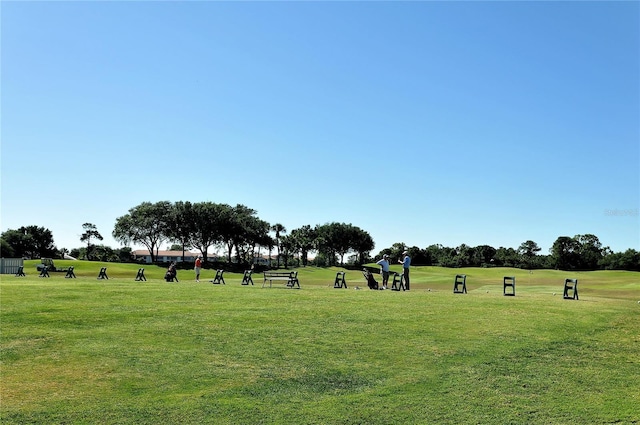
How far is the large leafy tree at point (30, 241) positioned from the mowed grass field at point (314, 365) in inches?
5521

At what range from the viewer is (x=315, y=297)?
23938 millimetres

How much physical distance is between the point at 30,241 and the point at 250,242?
68.8 meters

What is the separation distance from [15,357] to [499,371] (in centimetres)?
1161

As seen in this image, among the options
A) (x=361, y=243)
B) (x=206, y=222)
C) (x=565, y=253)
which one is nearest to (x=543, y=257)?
(x=565, y=253)

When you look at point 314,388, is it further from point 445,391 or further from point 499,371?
point 499,371

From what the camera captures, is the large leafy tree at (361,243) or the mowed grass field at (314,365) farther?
the large leafy tree at (361,243)

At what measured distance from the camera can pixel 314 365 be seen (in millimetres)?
12086

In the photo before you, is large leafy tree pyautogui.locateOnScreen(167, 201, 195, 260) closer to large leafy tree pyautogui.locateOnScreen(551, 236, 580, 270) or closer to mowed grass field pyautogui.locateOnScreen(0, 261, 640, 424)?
large leafy tree pyautogui.locateOnScreen(551, 236, 580, 270)

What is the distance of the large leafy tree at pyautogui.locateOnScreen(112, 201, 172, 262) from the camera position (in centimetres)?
11812

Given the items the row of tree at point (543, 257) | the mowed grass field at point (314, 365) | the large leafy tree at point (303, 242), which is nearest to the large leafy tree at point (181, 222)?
the large leafy tree at point (303, 242)

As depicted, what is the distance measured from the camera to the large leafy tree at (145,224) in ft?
388

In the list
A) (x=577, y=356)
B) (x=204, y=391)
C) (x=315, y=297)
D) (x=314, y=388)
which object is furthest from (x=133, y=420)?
(x=315, y=297)

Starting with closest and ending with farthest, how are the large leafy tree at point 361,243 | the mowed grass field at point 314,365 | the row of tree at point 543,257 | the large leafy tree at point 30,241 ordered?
1. the mowed grass field at point 314,365
2. the row of tree at point 543,257
3. the large leafy tree at point 30,241
4. the large leafy tree at point 361,243

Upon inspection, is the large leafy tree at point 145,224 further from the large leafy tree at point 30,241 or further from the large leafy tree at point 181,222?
the large leafy tree at point 30,241
